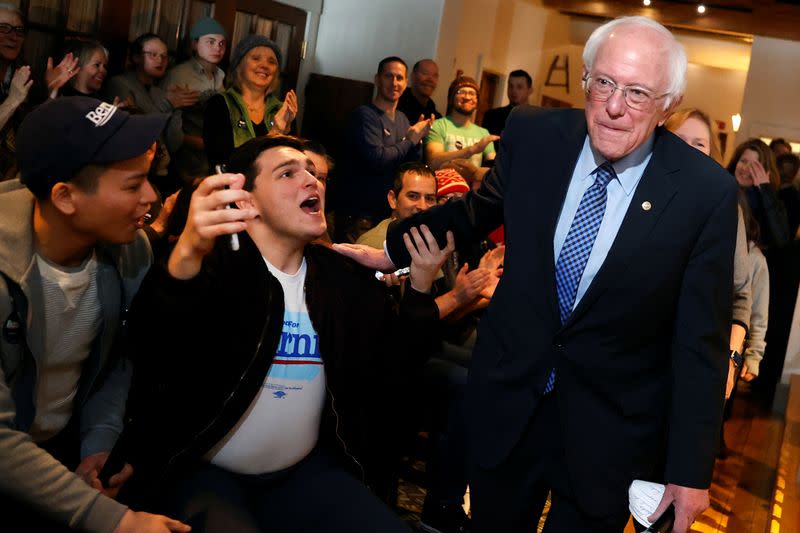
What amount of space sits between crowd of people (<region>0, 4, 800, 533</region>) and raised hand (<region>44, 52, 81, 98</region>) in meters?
2.21

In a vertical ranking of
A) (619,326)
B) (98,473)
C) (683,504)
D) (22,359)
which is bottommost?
(98,473)

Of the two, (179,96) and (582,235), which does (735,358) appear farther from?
(179,96)

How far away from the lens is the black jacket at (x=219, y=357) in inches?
80.0

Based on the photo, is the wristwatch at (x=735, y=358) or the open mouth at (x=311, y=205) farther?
the wristwatch at (x=735, y=358)

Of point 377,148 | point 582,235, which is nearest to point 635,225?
point 582,235

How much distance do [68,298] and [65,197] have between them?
21cm

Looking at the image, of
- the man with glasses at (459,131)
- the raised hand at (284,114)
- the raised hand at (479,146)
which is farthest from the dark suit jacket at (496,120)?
the raised hand at (284,114)

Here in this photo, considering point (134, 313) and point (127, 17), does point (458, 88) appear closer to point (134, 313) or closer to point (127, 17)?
point (127, 17)

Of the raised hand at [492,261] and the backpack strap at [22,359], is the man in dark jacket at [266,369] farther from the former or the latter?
the raised hand at [492,261]

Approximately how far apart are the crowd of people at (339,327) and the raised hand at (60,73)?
2.21 metres

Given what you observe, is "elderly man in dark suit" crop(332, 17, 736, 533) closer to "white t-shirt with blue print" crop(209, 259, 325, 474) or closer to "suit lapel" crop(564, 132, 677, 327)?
"suit lapel" crop(564, 132, 677, 327)

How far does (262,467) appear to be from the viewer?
7.16 ft

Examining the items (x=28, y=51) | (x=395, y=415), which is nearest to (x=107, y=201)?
(x=395, y=415)

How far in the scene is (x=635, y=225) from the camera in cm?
197
